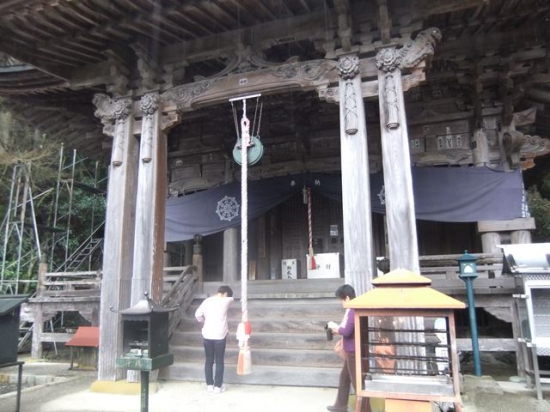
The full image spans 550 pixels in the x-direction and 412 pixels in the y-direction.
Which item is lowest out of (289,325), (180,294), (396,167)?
(289,325)

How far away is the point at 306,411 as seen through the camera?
484 centimetres

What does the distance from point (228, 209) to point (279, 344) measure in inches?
188

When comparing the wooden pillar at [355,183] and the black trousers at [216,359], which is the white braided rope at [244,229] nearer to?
Result: the black trousers at [216,359]

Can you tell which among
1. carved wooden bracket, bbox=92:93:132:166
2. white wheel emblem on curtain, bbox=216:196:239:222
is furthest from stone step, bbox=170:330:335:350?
white wheel emblem on curtain, bbox=216:196:239:222

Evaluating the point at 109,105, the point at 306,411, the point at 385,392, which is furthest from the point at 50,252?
the point at 385,392

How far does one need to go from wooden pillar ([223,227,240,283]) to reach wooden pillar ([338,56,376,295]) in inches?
212

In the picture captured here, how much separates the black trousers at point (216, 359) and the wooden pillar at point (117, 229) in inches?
65.4

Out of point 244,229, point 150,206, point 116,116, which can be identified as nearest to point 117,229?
point 150,206

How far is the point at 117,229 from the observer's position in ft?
23.5

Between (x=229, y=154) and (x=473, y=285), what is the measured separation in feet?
22.1

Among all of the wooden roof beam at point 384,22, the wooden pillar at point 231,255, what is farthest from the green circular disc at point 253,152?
the wooden pillar at point 231,255

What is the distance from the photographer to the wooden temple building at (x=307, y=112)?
605cm

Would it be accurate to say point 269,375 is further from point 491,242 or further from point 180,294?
point 491,242

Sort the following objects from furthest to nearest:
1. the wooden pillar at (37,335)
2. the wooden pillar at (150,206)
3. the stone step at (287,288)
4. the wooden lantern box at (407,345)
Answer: the wooden pillar at (37,335)
the stone step at (287,288)
the wooden pillar at (150,206)
the wooden lantern box at (407,345)
